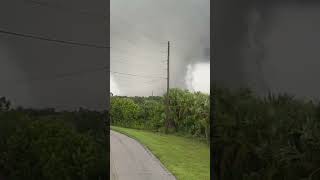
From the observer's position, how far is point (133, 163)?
778 cm

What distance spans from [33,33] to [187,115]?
286 inches

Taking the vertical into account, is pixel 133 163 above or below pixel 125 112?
below

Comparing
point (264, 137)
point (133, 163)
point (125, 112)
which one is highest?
point (125, 112)

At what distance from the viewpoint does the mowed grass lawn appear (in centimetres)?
823

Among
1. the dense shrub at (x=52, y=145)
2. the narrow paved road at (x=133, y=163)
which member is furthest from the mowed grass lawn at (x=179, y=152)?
the dense shrub at (x=52, y=145)

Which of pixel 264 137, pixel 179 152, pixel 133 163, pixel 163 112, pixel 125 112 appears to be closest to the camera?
pixel 264 137

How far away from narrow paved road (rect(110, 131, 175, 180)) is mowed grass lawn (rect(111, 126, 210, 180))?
0.75ft

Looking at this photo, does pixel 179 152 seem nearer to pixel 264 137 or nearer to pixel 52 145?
pixel 52 145

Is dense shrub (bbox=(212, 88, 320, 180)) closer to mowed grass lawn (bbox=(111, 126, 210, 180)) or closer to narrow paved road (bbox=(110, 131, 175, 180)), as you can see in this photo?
narrow paved road (bbox=(110, 131, 175, 180))

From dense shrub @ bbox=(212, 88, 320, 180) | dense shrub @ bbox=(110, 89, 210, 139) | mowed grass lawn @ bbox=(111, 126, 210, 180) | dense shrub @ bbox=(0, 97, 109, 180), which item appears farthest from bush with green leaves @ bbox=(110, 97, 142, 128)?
dense shrub @ bbox=(212, 88, 320, 180)

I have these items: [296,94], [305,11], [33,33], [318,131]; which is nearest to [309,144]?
[318,131]

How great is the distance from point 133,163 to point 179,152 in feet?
6.93

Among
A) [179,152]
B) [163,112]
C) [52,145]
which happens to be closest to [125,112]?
[163,112]

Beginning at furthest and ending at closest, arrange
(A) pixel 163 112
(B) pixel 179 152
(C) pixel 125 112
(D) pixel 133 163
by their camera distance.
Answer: (A) pixel 163 112 → (C) pixel 125 112 → (B) pixel 179 152 → (D) pixel 133 163
